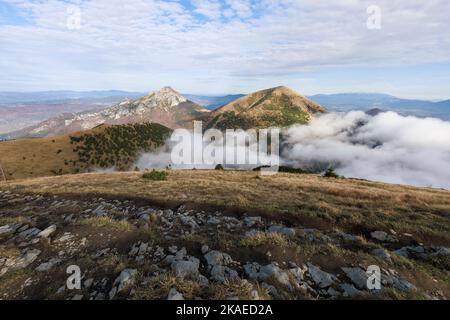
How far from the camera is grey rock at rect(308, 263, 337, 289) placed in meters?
7.89

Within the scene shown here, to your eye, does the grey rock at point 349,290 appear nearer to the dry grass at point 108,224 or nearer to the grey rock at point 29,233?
the dry grass at point 108,224

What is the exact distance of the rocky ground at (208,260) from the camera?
7465 mm

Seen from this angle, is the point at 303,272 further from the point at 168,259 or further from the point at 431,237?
the point at 431,237

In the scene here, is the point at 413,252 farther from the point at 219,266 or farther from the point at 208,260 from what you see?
the point at 208,260

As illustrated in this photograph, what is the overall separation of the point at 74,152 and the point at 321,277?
360 ft

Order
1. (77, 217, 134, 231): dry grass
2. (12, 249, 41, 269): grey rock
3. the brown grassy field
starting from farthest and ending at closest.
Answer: the brown grassy field < (77, 217, 134, 231): dry grass < (12, 249, 41, 269): grey rock

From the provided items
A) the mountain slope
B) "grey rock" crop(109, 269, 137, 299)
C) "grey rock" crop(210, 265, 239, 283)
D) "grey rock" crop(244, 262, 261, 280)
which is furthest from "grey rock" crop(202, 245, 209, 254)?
the mountain slope

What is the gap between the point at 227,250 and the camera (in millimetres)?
9789

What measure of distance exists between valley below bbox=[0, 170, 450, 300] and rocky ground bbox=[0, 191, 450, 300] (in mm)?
39

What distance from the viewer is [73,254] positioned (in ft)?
32.9

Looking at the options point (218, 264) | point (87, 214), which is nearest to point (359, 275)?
point (218, 264)

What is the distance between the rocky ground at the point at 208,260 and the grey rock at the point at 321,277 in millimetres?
31

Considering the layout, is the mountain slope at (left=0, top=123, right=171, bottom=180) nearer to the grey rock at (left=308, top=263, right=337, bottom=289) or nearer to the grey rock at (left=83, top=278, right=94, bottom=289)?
the grey rock at (left=83, top=278, right=94, bottom=289)
